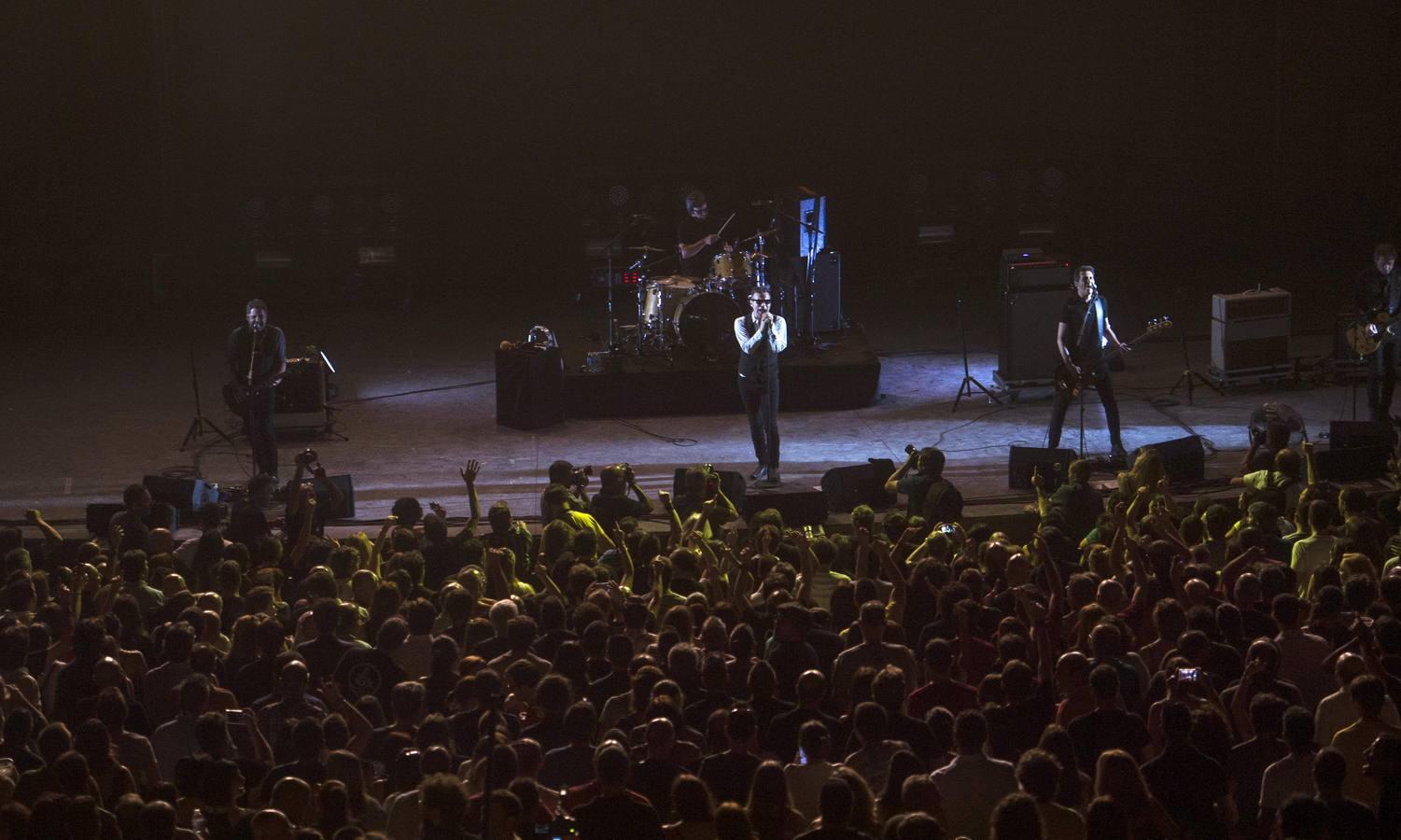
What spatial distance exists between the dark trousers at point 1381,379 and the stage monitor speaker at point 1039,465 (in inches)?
113

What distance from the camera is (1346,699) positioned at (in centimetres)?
572

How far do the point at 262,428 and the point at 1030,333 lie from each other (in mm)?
6899

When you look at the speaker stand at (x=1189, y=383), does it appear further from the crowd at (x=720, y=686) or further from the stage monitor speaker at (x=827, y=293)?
the crowd at (x=720, y=686)

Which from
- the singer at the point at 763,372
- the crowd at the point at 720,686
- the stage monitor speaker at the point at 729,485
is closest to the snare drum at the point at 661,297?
the singer at the point at 763,372

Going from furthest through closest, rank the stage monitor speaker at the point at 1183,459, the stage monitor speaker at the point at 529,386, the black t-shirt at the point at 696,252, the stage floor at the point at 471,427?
the black t-shirt at the point at 696,252 < the stage monitor speaker at the point at 529,386 < the stage floor at the point at 471,427 < the stage monitor speaker at the point at 1183,459

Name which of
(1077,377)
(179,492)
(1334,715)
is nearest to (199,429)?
(179,492)

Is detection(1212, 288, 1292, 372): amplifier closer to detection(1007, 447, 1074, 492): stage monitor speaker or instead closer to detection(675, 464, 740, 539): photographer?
detection(1007, 447, 1074, 492): stage monitor speaker

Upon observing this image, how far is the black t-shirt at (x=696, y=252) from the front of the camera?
1692 cm

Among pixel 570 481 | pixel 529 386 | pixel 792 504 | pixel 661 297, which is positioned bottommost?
pixel 792 504

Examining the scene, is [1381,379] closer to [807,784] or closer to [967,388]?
[967,388]

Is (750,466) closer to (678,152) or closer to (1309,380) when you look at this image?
(1309,380)

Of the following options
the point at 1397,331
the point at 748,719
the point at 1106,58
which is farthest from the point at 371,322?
the point at 748,719

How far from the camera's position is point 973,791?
16.8 ft

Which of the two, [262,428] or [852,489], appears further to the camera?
[262,428]
